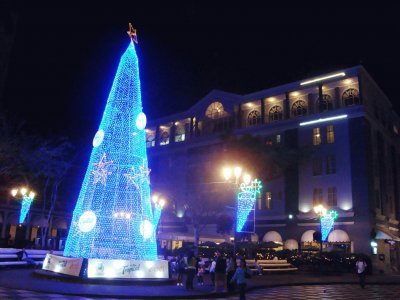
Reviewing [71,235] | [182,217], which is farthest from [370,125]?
[71,235]

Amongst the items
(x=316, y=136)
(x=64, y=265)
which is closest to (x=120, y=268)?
(x=64, y=265)

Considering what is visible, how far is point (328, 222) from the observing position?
36.9 metres

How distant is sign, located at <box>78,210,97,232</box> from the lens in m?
16.3

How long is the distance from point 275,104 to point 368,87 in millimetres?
9793

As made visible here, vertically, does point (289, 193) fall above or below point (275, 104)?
below

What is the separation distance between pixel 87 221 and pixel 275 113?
108 feet

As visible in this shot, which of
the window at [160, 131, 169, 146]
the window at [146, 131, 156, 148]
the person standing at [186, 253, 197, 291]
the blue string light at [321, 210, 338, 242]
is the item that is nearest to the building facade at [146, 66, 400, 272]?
the blue string light at [321, 210, 338, 242]

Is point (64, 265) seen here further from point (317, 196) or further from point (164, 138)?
point (164, 138)

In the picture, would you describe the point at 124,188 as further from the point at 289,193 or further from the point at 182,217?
the point at 182,217

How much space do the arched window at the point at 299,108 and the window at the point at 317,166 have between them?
534 centimetres

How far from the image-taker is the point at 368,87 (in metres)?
40.8

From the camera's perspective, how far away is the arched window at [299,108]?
43.6 meters

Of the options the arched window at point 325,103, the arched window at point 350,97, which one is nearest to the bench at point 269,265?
the arched window at point 325,103

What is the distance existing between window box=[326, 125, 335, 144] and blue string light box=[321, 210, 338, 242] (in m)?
7.40
